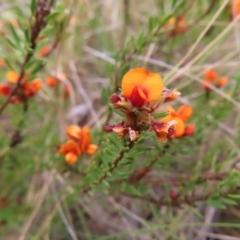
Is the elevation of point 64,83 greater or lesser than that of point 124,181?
greater

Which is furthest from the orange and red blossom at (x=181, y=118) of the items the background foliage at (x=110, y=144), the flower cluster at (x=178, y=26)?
the flower cluster at (x=178, y=26)

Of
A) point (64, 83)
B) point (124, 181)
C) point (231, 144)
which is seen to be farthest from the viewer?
point (64, 83)

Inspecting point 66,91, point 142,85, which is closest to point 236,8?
point 66,91

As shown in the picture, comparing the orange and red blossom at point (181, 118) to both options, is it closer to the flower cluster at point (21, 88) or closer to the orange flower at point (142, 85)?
the orange flower at point (142, 85)

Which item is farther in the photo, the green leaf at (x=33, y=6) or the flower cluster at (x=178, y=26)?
the flower cluster at (x=178, y=26)

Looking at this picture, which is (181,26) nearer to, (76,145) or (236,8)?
(236,8)

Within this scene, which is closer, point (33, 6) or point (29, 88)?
point (33, 6)

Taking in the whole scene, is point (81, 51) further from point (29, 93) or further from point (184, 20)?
point (29, 93)

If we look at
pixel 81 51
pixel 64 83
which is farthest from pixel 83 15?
pixel 64 83
